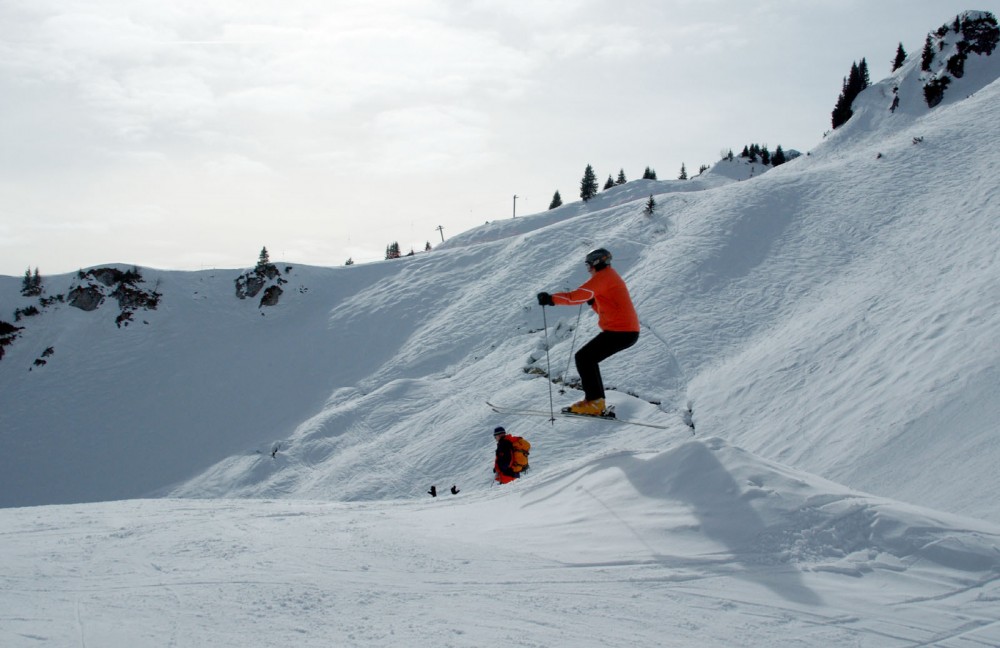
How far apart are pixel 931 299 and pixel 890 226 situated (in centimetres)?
784

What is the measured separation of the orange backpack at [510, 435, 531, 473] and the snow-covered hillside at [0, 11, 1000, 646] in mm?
2525

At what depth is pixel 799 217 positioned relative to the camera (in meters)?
27.3

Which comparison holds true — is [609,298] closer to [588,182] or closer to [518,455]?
[518,455]

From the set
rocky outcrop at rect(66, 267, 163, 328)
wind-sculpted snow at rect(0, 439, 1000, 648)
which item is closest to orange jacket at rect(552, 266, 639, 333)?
wind-sculpted snow at rect(0, 439, 1000, 648)

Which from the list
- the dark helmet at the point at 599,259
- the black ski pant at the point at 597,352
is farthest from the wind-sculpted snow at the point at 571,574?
the dark helmet at the point at 599,259

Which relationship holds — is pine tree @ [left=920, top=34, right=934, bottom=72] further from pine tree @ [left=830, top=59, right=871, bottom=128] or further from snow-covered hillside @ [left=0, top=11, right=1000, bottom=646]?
pine tree @ [left=830, top=59, right=871, bottom=128]

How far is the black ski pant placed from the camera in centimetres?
974

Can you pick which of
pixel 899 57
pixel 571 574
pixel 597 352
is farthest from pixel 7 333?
pixel 899 57

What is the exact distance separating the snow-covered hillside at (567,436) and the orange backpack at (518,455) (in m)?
2.52

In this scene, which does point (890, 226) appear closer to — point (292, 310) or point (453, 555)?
point (453, 555)

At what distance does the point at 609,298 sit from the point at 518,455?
4.18 meters

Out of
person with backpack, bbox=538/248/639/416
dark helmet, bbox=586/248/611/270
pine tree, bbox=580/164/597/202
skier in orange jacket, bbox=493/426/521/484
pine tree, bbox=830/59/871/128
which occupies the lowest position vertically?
skier in orange jacket, bbox=493/426/521/484

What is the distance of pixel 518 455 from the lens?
1241 cm

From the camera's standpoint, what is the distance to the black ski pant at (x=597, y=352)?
974 centimetres
